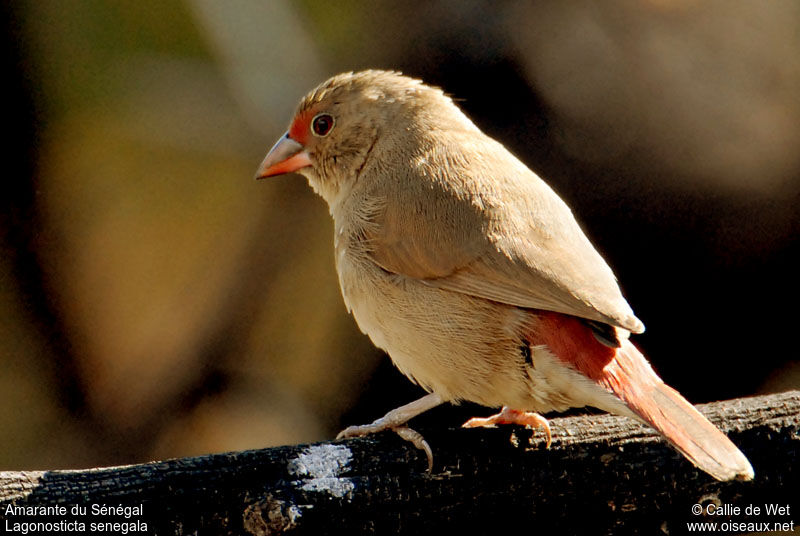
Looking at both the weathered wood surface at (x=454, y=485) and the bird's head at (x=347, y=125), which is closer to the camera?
the weathered wood surface at (x=454, y=485)

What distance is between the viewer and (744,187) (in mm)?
5520

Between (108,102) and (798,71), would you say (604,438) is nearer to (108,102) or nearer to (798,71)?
(798,71)

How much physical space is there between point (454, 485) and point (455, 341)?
492 millimetres

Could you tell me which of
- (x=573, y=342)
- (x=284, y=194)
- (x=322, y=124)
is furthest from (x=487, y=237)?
(x=284, y=194)

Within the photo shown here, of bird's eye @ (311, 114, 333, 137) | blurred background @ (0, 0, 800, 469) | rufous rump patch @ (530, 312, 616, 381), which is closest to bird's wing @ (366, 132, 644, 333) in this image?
rufous rump patch @ (530, 312, 616, 381)

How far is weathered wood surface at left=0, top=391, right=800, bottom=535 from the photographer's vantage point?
2844mm

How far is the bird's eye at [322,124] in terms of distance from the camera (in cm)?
421

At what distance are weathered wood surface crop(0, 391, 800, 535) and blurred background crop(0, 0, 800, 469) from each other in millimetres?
2220

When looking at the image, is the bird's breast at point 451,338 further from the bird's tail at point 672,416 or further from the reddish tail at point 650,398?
the bird's tail at point 672,416

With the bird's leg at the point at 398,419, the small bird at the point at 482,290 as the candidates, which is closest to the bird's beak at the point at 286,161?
the small bird at the point at 482,290

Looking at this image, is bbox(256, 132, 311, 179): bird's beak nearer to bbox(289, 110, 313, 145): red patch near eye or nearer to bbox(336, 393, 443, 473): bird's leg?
bbox(289, 110, 313, 145): red patch near eye

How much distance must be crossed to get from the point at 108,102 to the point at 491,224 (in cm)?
331

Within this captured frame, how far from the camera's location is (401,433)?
3400 millimetres

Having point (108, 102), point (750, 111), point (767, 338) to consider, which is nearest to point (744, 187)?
point (750, 111)
